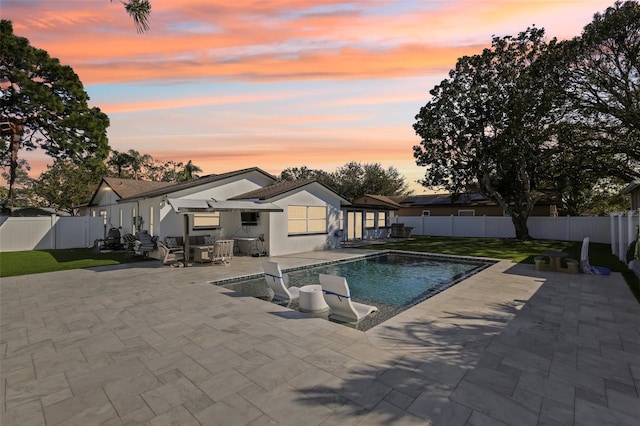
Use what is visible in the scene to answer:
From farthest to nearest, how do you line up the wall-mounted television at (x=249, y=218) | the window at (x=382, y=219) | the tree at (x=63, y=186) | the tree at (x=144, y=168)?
the tree at (x=144, y=168) < the tree at (x=63, y=186) < the window at (x=382, y=219) < the wall-mounted television at (x=249, y=218)

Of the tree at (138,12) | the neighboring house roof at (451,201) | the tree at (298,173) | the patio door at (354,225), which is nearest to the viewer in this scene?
the tree at (138,12)

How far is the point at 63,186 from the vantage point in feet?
116

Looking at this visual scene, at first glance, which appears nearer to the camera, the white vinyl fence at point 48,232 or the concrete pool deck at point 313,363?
the concrete pool deck at point 313,363

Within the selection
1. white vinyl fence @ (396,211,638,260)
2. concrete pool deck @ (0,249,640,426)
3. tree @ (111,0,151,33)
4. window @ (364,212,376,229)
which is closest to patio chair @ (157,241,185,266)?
concrete pool deck @ (0,249,640,426)

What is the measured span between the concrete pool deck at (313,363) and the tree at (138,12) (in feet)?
18.4

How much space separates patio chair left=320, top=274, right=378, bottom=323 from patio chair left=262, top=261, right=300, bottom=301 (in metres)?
1.58

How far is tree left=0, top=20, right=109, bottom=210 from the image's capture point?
23547 millimetres

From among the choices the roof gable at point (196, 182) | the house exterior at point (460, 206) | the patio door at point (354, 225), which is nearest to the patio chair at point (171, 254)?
the roof gable at point (196, 182)

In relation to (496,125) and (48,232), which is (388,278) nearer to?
(496,125)

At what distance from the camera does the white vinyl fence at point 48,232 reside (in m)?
19.2

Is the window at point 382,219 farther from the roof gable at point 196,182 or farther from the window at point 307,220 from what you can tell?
the roof gable at point 196,182

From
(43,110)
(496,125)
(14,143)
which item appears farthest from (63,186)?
(496,125)

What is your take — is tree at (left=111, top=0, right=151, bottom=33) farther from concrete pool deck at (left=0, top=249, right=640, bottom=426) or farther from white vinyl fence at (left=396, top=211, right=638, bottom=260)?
white vinyl fence at (left=396, top=211, right=638, bottom=260)

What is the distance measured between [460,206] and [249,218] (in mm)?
26182
